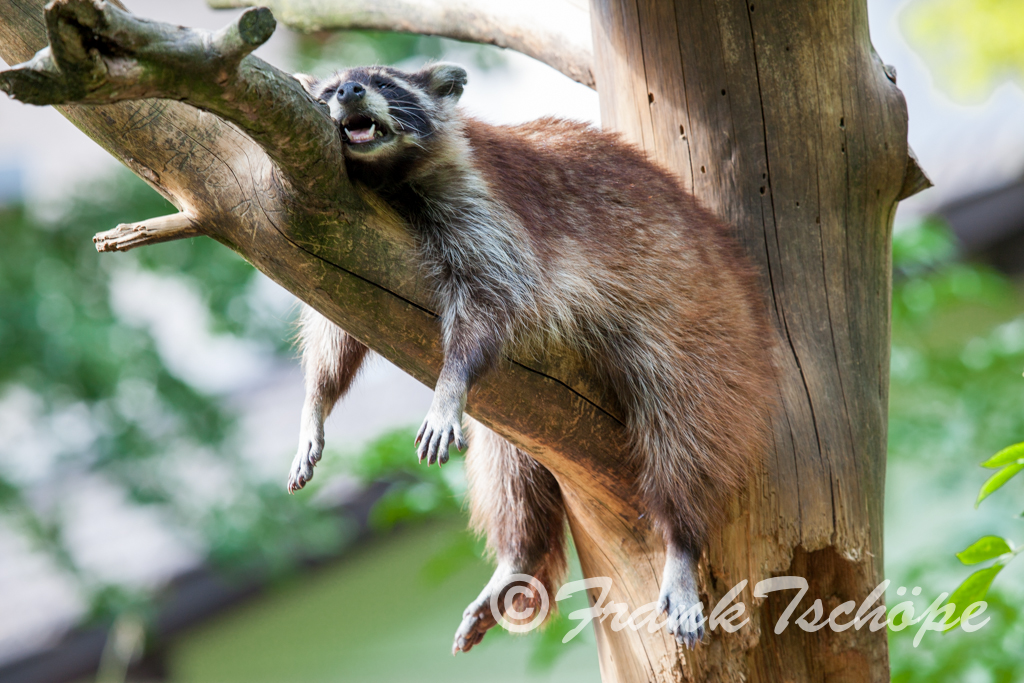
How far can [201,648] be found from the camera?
5.72 metres

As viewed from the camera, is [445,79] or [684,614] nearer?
[684,614]

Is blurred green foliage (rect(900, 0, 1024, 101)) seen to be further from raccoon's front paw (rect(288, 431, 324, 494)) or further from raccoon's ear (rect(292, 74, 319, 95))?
raccoon's front paw (rect(288, 431, 324, 494))

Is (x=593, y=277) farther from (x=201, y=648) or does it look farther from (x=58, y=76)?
(x=201, y=648)

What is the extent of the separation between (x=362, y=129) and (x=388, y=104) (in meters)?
0.17

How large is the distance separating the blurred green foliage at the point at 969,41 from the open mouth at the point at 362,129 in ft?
22.5

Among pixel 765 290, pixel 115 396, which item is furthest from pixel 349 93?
pixel 115 396

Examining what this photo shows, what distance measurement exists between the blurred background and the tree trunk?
47.9 inches

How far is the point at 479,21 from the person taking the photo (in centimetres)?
353

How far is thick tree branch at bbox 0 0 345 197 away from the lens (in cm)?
130

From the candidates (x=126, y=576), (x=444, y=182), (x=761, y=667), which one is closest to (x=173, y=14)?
(x=126, y=576)

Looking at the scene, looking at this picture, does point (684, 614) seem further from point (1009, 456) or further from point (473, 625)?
point (1009, 456)

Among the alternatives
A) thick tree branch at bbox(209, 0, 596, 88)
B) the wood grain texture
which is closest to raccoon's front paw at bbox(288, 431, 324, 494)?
the wood grain texture

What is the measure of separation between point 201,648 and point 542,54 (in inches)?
184

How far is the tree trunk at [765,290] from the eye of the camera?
78.5 inches
